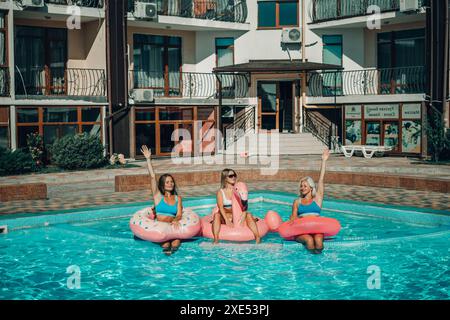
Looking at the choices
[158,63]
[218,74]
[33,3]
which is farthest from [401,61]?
[33,3]

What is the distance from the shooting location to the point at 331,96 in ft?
106

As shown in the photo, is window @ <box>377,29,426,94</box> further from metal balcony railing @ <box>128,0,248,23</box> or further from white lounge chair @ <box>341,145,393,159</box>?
metal balcony railing @ <box>128,0,248,23</box>

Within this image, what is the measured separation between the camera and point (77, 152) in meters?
24.4

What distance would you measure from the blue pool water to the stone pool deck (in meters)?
1.99

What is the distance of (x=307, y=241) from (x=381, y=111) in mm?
19599

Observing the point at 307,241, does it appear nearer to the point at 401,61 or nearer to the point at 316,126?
the point at 401,61

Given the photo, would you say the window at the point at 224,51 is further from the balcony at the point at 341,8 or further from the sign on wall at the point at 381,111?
the sign on wall at the point at 381,111

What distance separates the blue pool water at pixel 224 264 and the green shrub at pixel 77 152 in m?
9.67

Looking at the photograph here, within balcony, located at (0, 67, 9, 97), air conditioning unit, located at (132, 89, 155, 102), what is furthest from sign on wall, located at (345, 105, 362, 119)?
balcony, located at (0, 67, 9, 97)

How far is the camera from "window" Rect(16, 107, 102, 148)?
84.2 feet

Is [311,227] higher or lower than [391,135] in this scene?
lower

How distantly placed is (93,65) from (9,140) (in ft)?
18.8
